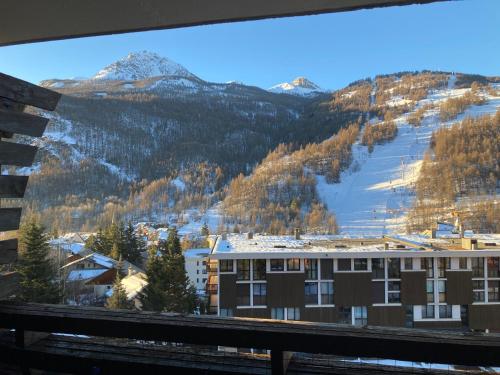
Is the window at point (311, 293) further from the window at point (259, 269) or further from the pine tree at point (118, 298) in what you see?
the pine tree at point (118, 298)

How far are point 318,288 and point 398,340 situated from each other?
19.7ft

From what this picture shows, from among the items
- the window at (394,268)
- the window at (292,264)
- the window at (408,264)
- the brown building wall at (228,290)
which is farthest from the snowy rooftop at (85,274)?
the window at (408,264)

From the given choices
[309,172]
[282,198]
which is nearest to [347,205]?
[309,172]

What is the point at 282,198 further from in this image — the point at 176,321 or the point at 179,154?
the point at 176,321

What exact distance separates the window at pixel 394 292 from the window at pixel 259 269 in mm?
2302

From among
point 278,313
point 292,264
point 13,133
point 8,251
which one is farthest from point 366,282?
point 13,133

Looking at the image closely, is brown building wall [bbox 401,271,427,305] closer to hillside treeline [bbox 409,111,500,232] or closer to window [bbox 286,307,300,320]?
window [bbox 286,307,300,320]

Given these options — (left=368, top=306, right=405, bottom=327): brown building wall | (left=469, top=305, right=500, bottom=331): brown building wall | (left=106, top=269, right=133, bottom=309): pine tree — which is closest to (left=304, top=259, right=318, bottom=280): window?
(left=368, top=306, right=405, bottom=327): brown building wall

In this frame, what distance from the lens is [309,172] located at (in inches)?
1110

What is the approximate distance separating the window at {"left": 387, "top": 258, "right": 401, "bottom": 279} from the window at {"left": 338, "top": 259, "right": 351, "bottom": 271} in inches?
32.0

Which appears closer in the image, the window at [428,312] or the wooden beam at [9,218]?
the wooden beam at [9,218]

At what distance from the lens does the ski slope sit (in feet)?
94.9

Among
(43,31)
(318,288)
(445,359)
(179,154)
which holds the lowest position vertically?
(318,288)

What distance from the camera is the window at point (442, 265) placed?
19.8 ft
